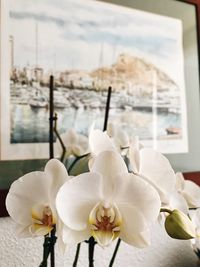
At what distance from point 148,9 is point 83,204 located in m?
0.64

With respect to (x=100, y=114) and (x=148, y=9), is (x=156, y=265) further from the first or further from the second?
(x=148, y=9)

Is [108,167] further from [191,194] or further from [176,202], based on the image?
[191,194]

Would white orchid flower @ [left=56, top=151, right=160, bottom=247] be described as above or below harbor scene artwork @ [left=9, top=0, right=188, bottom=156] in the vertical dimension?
below

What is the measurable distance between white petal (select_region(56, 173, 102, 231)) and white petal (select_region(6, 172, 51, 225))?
0.05m

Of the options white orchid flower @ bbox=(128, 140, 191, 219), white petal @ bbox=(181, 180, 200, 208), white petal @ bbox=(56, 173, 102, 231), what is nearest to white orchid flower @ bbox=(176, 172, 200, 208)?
white petal @ bbox=(181, 180, 200, 208)

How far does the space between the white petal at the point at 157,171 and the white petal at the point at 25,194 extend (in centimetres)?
14

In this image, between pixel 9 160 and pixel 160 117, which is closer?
pixel 9 160

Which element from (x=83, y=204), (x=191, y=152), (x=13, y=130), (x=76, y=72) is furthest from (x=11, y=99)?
(x=191, y=152)

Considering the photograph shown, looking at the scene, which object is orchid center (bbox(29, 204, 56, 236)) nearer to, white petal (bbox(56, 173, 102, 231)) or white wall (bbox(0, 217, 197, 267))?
white petal (bbox(56, 173, 102, 231))

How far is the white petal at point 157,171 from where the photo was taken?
49 centimetres

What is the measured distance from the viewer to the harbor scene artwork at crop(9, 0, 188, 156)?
742 mm

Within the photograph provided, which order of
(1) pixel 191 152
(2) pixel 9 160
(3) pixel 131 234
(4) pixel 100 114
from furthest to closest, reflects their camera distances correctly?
(1) pixel 191 152
(4) pixel 100 114
(2) pixel 9 160
(3) pixel 131 234

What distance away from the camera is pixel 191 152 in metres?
0.94

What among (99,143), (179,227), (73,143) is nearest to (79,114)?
(73,143)
